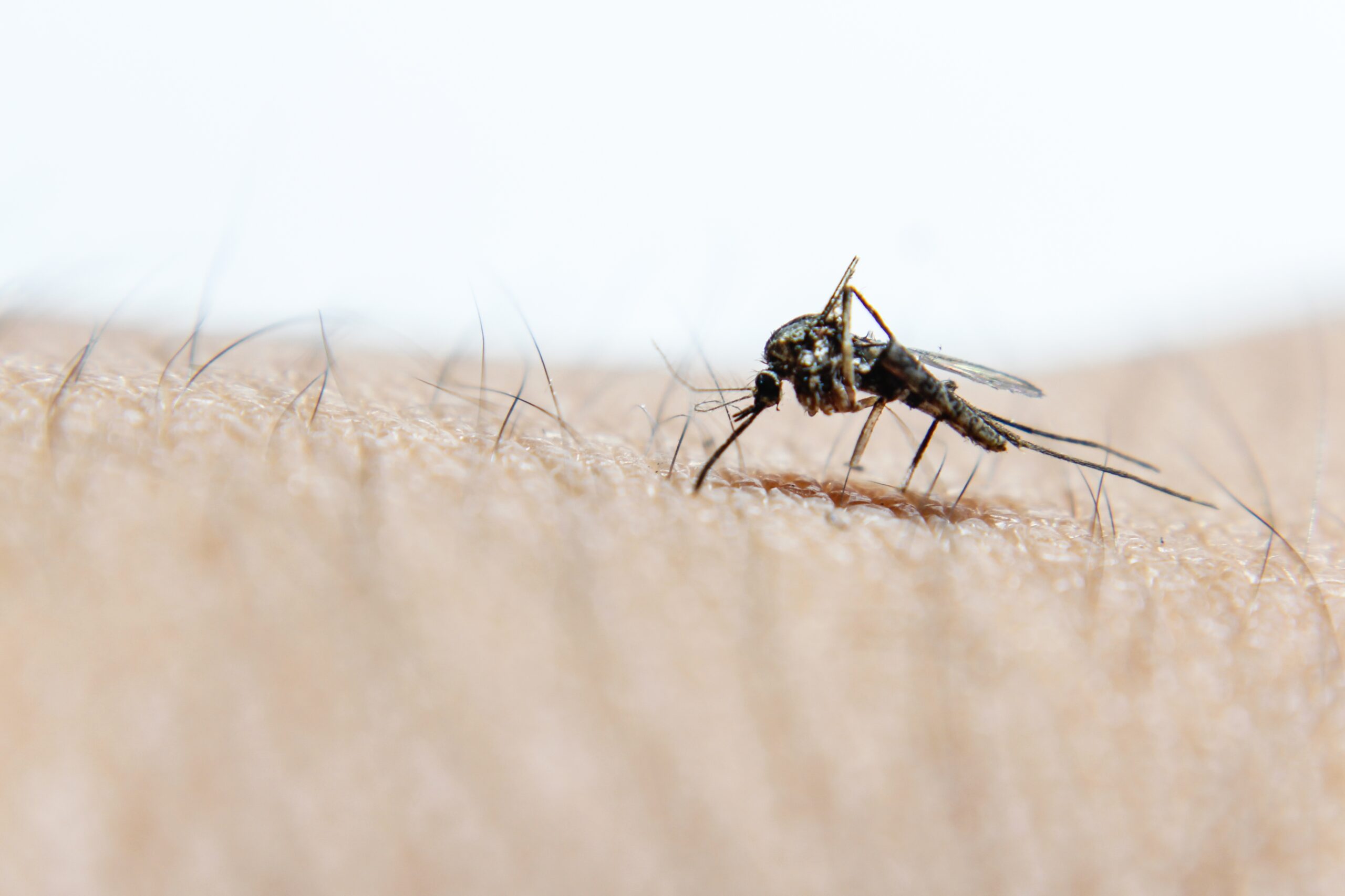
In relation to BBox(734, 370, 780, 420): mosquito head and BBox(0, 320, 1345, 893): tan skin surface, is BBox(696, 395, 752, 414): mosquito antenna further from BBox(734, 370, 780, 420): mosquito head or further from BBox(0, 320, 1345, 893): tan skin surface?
BBox(0, 320, 1345, 893): tan skin surface

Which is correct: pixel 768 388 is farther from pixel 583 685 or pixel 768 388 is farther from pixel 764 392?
pixel 583 685

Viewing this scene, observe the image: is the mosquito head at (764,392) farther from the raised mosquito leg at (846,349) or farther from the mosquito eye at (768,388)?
the raised mosquito leg at (846,349)

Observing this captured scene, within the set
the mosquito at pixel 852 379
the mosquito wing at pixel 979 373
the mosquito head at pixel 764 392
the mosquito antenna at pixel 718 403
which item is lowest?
the mosquito antenna at pixel 718 403

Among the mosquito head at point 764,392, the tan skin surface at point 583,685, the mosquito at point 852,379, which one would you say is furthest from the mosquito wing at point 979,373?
the tan skin surface at point 583,685

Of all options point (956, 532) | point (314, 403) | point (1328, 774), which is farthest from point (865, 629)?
point (314, 403)

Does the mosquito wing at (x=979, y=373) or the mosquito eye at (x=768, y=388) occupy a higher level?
the mosquito wing at (x=979, y=373)

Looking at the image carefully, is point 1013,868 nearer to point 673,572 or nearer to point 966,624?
point 966,624

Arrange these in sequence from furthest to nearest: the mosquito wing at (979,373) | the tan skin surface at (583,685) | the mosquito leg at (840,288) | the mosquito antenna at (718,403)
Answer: the mosquito wing at (979,373), the mosquito antenna at (718,403), the mosquito leg at (840,288), the tan skin surface at (583,685)

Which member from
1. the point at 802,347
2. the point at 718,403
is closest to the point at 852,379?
the point at 802,347
